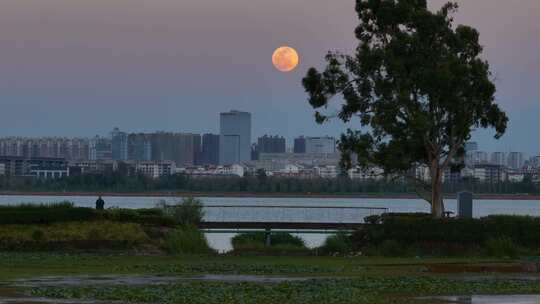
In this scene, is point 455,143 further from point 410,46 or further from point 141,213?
point 141,213

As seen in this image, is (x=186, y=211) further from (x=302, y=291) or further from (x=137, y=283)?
(x=302, y=291)

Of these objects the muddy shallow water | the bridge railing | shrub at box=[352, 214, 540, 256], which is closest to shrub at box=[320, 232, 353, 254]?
shrub at box=[352, 214, 540, 256]

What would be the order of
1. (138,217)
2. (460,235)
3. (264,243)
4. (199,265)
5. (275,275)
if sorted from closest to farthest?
(275,275) → (199,265) → (460,235) → (138,217) → (264,243)

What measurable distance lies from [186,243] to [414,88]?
1192cm

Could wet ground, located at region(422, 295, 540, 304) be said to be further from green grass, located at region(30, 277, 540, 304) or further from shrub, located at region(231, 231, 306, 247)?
shrub, located at region(231, 231, 306, 247)

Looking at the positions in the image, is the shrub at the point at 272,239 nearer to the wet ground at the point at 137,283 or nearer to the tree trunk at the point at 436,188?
the tree trunk at the point at 436,188

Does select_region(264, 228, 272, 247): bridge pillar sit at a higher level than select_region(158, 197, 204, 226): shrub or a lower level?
lower

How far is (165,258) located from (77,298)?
17.4 metres

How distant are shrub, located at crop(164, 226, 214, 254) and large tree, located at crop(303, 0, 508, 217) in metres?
8.28

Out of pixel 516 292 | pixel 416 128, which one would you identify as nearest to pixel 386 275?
pixel 516 292

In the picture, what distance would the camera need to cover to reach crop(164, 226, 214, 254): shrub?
174 ft

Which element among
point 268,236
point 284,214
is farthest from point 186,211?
point 284,214

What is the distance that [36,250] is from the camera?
52250 millimetres

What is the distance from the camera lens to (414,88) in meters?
57.4
